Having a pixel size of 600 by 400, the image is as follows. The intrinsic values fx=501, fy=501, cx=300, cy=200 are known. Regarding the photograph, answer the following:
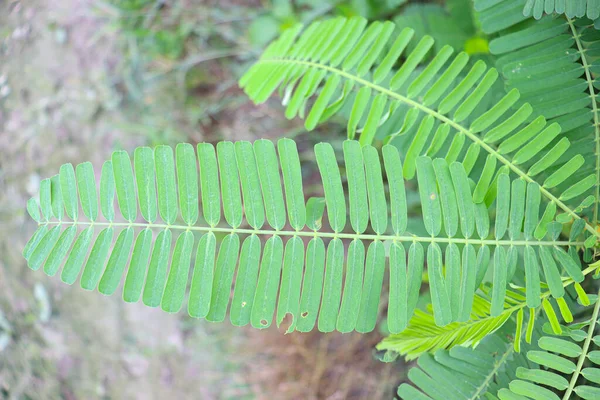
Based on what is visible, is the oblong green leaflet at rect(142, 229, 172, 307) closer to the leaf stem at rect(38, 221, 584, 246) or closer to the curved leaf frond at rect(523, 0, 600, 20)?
the leaf stem at rect(38, 221, 584, 246)

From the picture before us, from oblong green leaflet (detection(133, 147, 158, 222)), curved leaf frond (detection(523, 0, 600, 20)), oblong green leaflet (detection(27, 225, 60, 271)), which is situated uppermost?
curved leaf frond (detection(523, 0, 600, 20))

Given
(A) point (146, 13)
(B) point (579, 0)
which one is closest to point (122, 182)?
(B) point (579, 0)

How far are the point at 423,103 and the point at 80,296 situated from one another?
2041mm

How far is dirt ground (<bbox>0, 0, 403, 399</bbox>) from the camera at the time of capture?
88.5 inches

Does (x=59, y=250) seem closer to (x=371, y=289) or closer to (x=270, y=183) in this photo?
(x=270, y=183)

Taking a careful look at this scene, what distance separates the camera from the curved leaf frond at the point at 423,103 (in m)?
1.04

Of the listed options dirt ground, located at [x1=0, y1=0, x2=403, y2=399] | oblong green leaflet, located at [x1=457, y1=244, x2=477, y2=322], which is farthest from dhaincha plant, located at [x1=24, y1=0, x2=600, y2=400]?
dirt ground, located at [x1=0, y1=0, x2=403, y2=399]

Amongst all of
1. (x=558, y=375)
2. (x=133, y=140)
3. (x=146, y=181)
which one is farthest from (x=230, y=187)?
(x=133, y=140)

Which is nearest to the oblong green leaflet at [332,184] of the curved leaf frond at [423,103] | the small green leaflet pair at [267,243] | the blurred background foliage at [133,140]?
the small green leaflet pair at [267,243]

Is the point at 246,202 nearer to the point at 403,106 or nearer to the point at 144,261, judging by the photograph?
the point at 144,261

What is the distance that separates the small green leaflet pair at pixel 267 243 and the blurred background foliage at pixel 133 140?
1028mm

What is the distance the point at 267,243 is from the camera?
3.08 ft

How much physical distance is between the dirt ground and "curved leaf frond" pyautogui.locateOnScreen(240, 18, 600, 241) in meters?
0.93

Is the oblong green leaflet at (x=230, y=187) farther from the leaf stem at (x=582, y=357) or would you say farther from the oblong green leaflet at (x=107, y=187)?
the leaf stem at (x=582, y=357)
